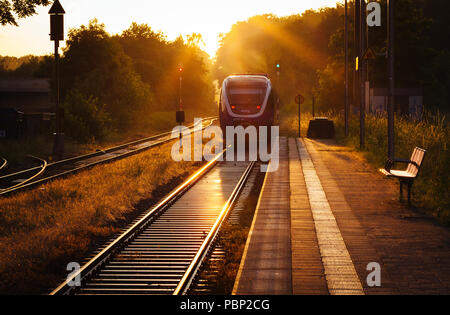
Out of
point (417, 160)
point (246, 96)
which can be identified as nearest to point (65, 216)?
point (417, 160)

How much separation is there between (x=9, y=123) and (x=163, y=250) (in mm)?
22677

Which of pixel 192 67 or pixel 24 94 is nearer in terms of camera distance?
pixel 24 94

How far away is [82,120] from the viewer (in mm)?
34062

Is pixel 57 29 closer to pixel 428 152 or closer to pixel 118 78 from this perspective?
pixel 428 152

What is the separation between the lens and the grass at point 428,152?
1209 cm

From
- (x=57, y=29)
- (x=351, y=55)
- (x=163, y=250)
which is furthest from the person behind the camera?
(x=351, y=55)

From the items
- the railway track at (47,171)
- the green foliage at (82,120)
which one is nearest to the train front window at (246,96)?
the railway track at (47,171)

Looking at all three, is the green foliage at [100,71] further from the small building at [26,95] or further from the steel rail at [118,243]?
the steel rail at [118,243]

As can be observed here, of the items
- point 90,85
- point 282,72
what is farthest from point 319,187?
point 282,72

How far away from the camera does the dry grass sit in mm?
8391

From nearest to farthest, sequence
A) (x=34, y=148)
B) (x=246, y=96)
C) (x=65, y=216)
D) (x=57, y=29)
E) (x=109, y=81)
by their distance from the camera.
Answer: (x=65, y=216)
(x=57, y=29)
(x=34, y=148)
(x=246, y=96)
(x=109, y=81)

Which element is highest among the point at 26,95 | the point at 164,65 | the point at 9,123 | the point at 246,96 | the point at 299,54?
the point at 299,54

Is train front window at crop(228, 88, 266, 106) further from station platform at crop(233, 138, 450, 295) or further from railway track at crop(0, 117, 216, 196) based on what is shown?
station platform at crop(233, 138, 450, 295)

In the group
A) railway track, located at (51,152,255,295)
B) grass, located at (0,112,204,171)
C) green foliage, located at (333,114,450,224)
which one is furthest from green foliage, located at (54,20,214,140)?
railway track, located at (51,152,255,295)
